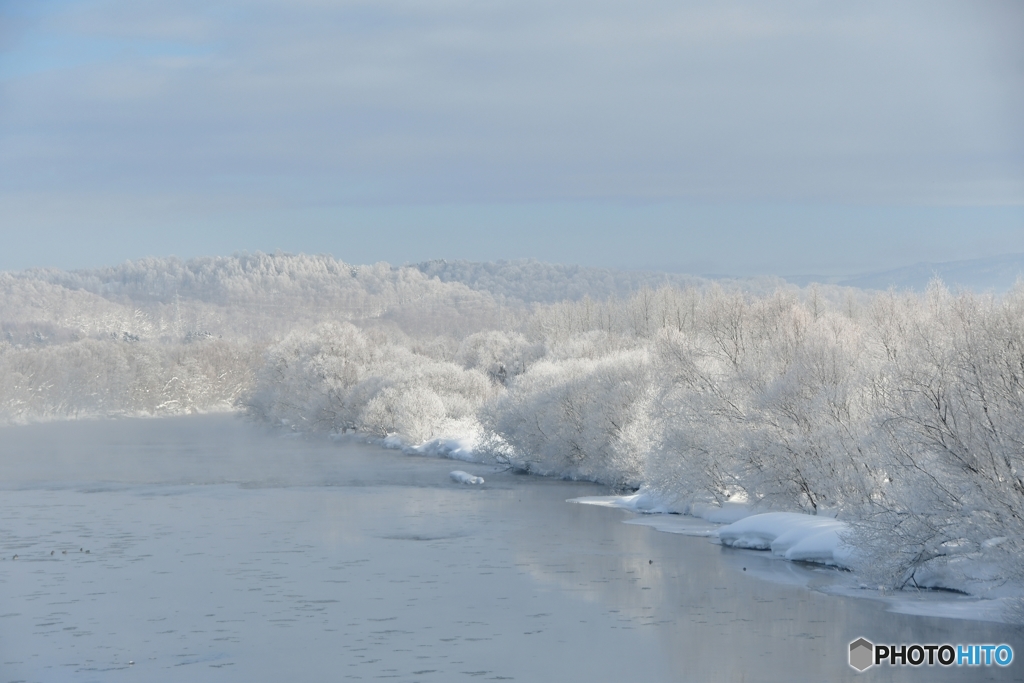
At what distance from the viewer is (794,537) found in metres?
26.8

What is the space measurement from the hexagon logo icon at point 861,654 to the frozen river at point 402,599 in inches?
11.0

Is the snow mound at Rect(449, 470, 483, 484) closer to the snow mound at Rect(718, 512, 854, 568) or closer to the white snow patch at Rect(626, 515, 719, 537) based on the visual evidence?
the white snow patch at Rect(626, 515, 719, 537)

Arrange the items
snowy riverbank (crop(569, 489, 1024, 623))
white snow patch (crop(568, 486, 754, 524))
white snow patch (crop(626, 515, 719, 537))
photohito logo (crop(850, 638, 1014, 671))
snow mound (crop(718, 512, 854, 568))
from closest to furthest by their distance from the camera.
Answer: photohito logo (crop(850, 638, 1014, 671)), snowy riverbank (crop(569, 489, 1024, 623)), snow mound (crop(718, 512, 854, 568)), white snow patch (crop(626, 515, 719, 537)), white snow patch (crop(568, 486, 754, 524))

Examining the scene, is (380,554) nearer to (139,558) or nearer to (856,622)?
(139,558)

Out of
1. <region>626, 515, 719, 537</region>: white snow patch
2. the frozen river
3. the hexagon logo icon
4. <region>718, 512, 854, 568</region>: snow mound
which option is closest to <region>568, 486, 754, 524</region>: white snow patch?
<region>626, 515, 719, 537</region>: white snow patch

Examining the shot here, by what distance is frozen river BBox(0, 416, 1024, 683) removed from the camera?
17.2m

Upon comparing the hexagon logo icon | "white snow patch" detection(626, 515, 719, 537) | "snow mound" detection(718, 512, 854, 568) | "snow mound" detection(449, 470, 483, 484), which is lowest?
"snow mound" detection(449, 470, 483, 484)

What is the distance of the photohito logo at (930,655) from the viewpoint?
16.9 meters

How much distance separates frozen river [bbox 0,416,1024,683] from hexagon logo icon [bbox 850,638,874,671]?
28cm

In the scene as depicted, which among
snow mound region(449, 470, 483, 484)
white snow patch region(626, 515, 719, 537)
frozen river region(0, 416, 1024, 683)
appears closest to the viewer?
frozen river region(0, 416, 1024, 683)

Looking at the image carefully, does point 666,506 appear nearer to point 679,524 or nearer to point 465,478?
point 679,524

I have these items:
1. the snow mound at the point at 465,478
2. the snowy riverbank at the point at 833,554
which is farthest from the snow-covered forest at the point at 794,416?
Answer: the snow mound at the point at 465,478

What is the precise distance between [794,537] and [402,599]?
10.6 m

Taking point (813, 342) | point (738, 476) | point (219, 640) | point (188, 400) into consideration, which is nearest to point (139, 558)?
point (219, 640)
